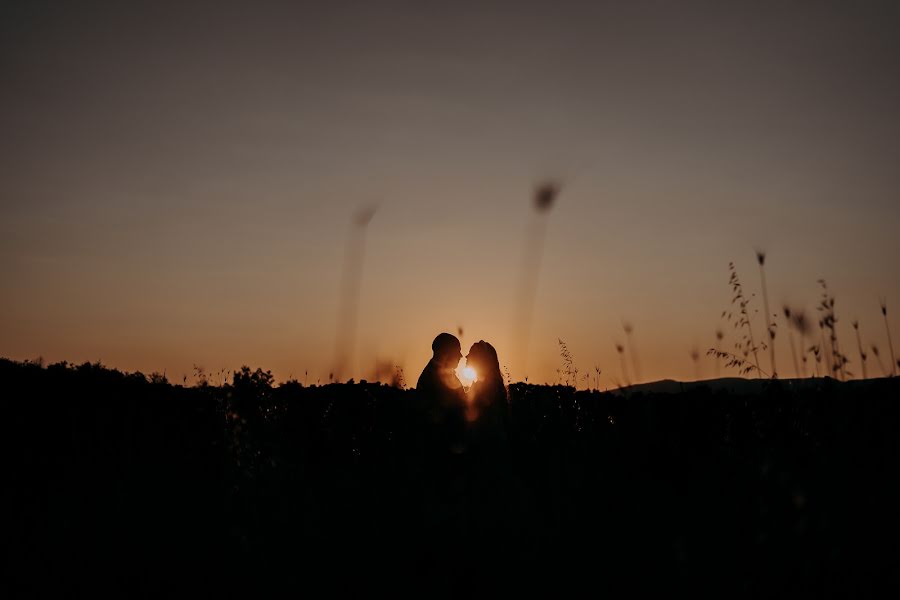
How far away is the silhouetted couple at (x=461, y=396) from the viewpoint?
6297 mm

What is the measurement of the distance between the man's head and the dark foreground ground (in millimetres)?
564

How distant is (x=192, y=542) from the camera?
198 inches

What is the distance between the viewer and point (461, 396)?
6621 mm

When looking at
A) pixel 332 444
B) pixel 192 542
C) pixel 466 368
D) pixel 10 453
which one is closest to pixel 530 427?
pixel 466 368

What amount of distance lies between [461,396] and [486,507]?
1880 mm

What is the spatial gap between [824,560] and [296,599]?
2978mm

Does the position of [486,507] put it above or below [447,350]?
below

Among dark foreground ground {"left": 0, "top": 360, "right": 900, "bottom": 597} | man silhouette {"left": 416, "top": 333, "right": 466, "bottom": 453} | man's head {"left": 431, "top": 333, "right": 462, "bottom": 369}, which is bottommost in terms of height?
dark foreground ground {"left": 0, "top": 360, "right": 900, "bottom": 597}

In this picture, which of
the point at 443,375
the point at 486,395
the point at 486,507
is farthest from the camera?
the point at 443,375

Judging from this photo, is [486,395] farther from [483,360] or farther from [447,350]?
[447,350]

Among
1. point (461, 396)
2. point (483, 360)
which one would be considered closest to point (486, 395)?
point (461, 396)

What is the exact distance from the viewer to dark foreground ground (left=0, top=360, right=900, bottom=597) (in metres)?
3.16

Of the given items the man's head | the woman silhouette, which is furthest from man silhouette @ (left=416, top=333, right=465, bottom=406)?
the woman silhouette

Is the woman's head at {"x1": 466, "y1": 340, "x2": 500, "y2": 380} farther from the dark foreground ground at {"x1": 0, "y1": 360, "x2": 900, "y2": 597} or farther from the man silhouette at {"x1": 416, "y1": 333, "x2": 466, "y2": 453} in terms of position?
the dark foreground ground at {"x1": 0, "y1": 360, "x2": 900, "y2": 597}
